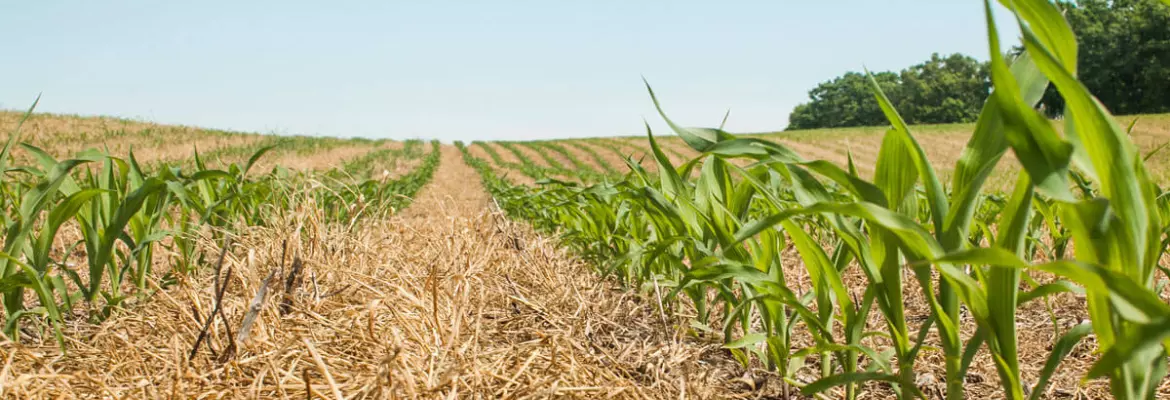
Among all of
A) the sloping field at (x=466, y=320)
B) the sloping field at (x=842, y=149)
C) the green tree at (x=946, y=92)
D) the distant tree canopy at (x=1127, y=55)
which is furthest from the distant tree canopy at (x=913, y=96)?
the sloping field at (x=466, y=320)

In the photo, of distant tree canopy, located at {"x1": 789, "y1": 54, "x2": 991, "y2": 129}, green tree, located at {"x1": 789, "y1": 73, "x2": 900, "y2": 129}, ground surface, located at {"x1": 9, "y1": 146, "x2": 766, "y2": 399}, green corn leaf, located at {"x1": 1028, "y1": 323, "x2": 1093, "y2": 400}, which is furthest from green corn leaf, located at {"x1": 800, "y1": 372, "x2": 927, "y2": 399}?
green tree, located at {"x1": 789, "y1": 73, "x2": 900, "y2": 129}

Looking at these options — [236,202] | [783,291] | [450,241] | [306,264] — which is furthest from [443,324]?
[236,202]

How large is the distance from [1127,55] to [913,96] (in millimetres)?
25573

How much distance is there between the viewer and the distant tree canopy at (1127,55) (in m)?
38.6

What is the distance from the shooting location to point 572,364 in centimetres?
159

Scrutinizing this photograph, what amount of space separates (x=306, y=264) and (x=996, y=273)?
2065 millimetres

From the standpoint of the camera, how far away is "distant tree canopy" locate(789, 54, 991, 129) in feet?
203

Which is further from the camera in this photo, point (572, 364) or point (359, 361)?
point (359, 361)

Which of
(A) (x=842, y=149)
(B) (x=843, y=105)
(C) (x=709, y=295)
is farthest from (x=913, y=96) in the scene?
(C) (x=709, y=295)

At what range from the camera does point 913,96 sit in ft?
215

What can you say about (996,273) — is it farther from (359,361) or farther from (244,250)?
(244,250)

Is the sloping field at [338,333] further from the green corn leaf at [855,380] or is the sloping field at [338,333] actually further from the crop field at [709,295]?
the green corn leaf at [855,380]

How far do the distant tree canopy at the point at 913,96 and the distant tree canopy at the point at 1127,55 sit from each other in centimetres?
1485

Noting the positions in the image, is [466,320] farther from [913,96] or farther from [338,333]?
[913,96]
